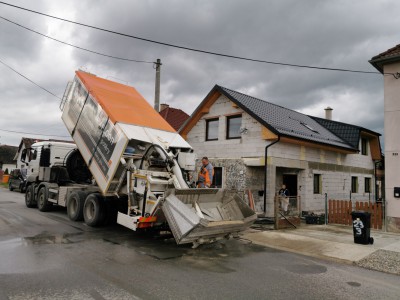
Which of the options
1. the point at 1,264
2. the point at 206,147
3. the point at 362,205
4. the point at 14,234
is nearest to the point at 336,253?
the point at 362,205

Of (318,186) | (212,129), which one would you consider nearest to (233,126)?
(212,129)

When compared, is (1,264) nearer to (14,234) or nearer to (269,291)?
(14,234)

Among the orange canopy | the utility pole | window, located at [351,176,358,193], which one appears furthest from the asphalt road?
window, located at [351,176,358,193]

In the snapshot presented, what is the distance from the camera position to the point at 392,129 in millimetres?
Answer: 11273

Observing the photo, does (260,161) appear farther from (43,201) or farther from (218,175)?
(43,201)

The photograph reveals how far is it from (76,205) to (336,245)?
7.76 meters

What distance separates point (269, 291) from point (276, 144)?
30.6 feet

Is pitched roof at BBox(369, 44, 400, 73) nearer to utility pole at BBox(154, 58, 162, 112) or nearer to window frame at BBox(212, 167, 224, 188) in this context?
window frame at BBox(212, 167, 224, 188)

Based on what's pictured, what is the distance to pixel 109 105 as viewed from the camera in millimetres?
9258

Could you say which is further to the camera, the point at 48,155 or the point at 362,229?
the point at 48,155

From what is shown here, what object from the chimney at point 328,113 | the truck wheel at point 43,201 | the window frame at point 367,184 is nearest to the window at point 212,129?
the truck wheel at point 43,201

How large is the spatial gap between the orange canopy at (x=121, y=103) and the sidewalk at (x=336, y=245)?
4446 mm

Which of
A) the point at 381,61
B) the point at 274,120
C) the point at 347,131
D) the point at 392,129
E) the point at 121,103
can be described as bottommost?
the point at 392,129

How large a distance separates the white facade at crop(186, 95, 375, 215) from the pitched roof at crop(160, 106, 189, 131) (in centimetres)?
997
